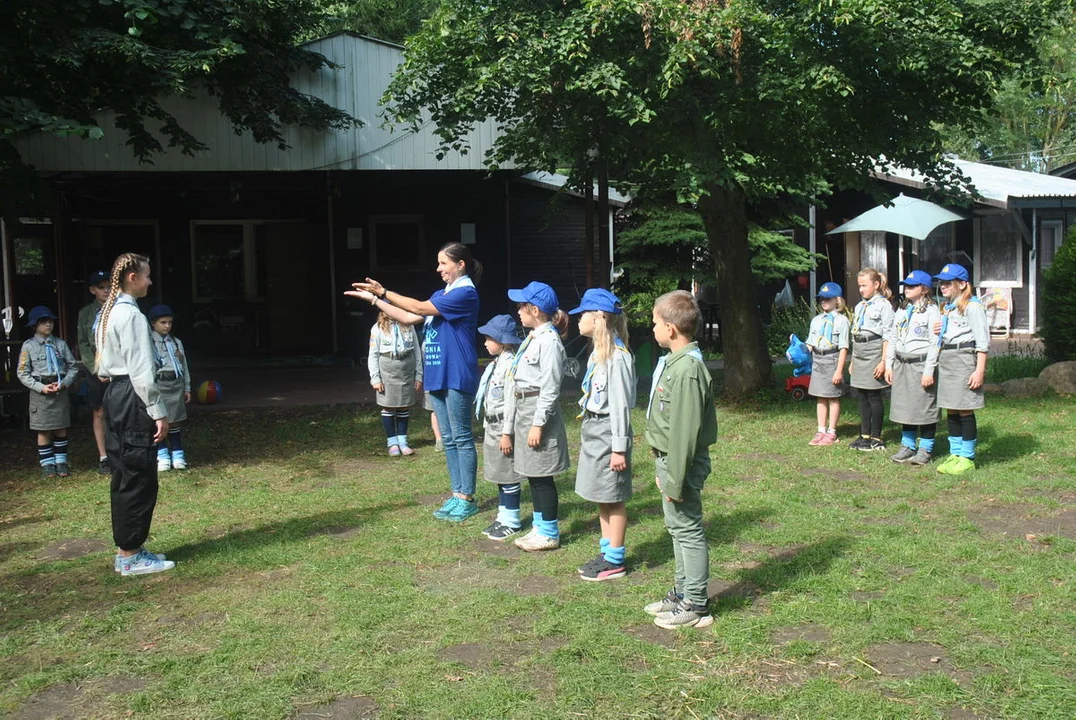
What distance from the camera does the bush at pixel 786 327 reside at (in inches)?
711

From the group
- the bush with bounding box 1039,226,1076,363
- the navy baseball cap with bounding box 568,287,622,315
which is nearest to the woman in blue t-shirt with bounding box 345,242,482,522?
the navy baseball cap with bounding box 568,287,622,315

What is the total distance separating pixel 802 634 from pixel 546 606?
1280 millimetres

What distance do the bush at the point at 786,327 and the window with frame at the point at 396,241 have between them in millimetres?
6649

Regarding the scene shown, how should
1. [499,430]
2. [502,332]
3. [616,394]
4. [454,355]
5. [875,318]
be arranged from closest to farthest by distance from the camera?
1. [616,394]
2. [499,430]
3. [502,332]
4. [454,355]
5. [875,318]

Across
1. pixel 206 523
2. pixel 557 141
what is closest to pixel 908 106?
pixel 557 141

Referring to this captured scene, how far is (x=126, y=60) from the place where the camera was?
9.49 meters

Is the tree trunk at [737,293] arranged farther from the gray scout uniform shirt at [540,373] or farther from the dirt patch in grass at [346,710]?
the dirt patch in grass at [346,710]

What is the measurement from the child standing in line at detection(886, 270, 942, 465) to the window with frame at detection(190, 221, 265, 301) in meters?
13.8

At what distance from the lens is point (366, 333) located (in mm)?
17844

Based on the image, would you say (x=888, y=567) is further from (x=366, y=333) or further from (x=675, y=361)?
(x=366, y=333)

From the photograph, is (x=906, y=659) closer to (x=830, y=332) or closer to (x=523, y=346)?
(x=523, y=346)

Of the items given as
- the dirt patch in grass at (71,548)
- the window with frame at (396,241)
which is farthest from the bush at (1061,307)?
the dirt patch in grass at (71,548)

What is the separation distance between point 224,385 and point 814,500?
10.4 m

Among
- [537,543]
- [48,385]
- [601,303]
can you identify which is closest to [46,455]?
[48,385]
